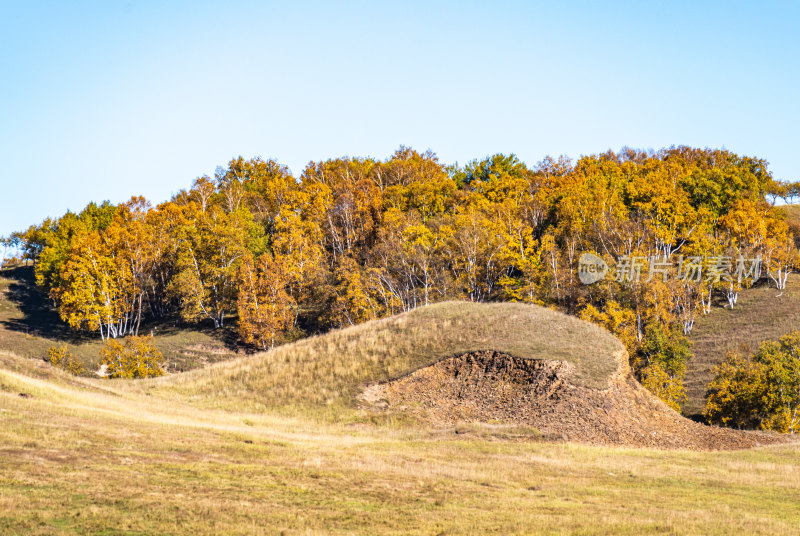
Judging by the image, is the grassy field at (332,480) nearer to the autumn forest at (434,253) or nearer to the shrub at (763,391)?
the shrub at (763,391)

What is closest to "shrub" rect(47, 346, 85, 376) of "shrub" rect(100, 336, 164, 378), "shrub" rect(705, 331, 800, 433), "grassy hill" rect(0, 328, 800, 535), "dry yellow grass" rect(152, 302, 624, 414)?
"shrub" rect(100, 336, 164, 378)

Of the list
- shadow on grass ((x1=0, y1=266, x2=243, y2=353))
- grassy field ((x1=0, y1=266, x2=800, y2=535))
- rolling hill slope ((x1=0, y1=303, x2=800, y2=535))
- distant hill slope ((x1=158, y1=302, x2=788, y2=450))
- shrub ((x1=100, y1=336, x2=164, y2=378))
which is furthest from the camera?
shadow on grass ((x1=0, y1=266, x2=243, y2=353))

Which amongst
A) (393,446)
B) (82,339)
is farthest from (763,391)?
(82,339)

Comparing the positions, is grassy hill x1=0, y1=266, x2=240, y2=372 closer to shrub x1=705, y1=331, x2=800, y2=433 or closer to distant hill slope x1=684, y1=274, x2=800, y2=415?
distant hill slope x1=684, y1=274, x2=800, y2=415

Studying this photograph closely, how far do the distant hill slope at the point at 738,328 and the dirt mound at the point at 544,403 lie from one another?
26.2 meters

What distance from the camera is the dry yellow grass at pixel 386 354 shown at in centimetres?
4712

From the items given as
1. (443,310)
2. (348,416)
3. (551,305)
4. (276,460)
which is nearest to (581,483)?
(276,460)

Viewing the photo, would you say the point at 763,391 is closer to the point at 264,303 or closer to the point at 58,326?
the point at 264,303

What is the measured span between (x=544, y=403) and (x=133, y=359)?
4926cm

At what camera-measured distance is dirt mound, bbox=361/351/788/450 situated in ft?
135

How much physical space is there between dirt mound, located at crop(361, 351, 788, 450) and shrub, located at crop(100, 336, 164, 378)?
3573 centimetres

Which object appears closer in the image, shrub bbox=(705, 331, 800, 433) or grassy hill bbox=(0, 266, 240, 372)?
shrub bbox=(705, 331, 800, 433)

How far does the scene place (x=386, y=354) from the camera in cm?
5178

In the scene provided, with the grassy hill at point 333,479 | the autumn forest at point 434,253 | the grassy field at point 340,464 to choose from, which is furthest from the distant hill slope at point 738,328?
the grassy hill at point 333,479
